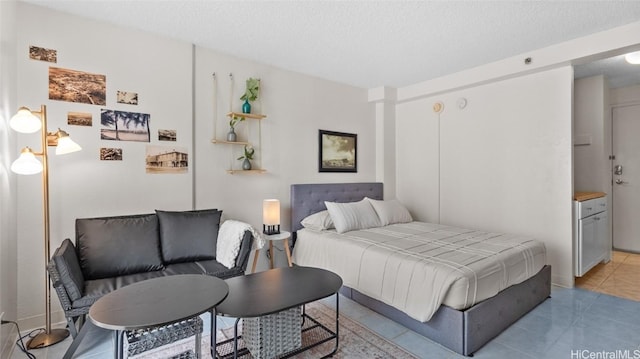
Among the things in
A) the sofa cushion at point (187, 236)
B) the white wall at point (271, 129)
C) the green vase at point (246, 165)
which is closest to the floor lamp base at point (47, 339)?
the sofa cushion at point (187, 236)

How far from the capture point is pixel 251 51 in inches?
132

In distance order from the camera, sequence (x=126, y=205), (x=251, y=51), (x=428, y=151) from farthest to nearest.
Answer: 1. (x=428, y=151)
2. (x=251, y=51)
3. (x=126, y=205)

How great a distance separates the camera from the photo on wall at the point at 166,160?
2951mm

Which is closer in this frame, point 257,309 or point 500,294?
point 257,309

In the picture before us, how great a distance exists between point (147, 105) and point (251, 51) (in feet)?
4.02

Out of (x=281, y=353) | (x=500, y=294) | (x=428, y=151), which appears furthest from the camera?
(x=428, y=151)

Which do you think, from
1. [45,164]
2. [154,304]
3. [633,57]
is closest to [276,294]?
[154,304]

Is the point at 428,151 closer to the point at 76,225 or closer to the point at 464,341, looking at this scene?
the point at 464,341

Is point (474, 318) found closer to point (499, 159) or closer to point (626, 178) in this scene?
point (499, 159)

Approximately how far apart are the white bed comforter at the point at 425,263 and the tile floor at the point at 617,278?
1.07 m

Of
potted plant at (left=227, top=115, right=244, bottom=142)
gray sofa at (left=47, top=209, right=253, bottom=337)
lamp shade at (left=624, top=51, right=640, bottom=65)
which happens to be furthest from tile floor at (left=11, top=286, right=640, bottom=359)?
lamp shade at (left=624, top=51, right=640, bottom=65)

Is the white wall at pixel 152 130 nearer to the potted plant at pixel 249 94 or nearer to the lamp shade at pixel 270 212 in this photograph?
the potted plant at pixel 249 94

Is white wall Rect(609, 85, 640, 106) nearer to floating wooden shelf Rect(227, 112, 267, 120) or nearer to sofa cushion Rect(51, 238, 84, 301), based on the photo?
floating wooden shelf Rect(227, 112, 267, 120)

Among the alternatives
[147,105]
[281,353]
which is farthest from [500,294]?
[147,105]
